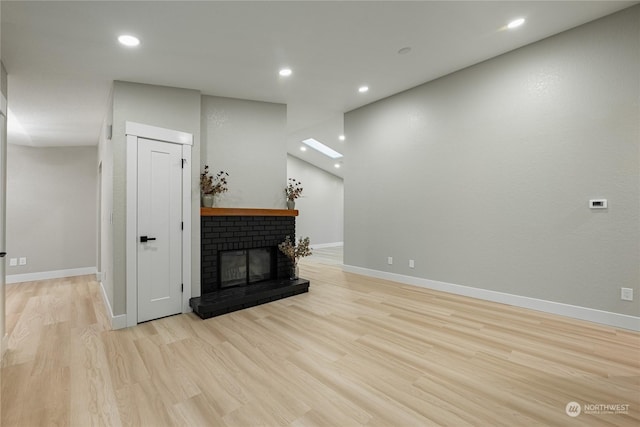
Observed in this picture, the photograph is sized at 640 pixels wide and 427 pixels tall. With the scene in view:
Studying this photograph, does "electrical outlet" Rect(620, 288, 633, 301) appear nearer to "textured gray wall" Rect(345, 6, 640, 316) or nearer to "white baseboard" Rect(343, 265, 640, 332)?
"textured gray wall" Rect(345, 6, 640, 316)

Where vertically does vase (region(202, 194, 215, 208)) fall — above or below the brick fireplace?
above

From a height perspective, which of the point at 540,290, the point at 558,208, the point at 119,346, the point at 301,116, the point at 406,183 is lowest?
the point at 119,346

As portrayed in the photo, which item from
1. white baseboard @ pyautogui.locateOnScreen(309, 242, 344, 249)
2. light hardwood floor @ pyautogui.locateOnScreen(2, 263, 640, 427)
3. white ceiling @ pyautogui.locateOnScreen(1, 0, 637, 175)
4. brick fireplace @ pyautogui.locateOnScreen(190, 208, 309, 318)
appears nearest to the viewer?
light hardwood floor @ pyautogui.locateOnScreen(2, 263, 640, 427)

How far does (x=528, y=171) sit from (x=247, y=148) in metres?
3.75

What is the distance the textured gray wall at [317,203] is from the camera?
362 inches

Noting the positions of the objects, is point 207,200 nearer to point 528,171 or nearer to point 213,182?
point 213,182

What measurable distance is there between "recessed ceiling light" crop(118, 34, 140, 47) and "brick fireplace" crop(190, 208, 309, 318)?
6.23ft

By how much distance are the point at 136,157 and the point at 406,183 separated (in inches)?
149

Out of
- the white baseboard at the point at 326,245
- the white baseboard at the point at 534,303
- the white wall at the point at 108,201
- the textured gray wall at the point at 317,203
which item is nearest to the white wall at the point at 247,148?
the white wall at the point at 108,201

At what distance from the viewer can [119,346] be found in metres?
2.60

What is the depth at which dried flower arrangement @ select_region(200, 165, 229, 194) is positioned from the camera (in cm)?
378

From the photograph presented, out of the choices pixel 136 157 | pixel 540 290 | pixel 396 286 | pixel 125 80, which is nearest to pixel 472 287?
pixel 540 290

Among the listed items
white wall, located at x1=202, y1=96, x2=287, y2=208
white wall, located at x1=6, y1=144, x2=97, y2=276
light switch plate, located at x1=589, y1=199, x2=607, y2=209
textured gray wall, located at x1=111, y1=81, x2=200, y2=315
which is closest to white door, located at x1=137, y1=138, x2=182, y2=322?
textured gray wall, located at x1=111, y1=81, x2=200, y2=315

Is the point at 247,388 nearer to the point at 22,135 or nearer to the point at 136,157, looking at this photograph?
the point at 136,157
